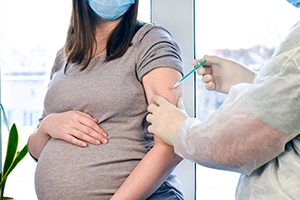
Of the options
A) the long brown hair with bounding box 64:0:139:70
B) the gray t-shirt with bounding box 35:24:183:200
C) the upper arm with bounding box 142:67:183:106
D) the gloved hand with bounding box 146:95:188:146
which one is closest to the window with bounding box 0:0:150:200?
the long brown hair with bounding box 64:0:139:70

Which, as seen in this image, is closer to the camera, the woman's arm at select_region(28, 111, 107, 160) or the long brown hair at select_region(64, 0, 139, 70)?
the woman's arm at select_region(28, 111, 107, 160)

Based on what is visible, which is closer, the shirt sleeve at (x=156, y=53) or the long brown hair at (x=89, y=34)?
the shirt sleeve at (x=156, y=53)

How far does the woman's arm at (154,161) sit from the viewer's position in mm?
903

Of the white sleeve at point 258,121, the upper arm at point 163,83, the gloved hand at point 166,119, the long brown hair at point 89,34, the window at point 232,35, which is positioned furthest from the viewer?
the window at point 232,35

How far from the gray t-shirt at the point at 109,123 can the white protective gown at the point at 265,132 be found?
348mm

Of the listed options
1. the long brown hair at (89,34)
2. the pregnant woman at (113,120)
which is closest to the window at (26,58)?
the long brown hair at (89,34)

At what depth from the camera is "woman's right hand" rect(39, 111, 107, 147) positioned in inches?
39.2

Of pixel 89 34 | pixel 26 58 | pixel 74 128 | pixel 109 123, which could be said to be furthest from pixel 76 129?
pixel 26 58

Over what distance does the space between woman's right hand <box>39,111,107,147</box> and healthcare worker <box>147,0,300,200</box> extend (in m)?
0.36

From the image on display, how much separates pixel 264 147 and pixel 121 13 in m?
0.77

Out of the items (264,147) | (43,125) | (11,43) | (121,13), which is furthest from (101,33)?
(264,147)

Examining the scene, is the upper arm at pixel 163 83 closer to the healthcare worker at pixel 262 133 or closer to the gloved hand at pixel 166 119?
the gloved hand at pixel 166 119

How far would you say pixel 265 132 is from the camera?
0.59m

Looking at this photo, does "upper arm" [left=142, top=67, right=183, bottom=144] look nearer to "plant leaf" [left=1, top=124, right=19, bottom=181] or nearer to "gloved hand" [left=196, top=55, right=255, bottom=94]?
"gloved hand" [left=196, top=55, right=255, bottom=94]
